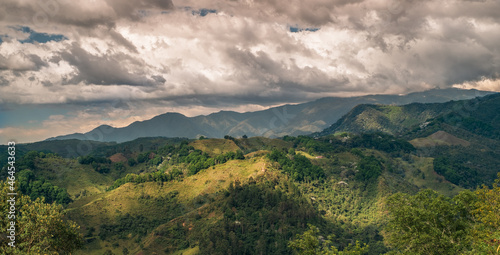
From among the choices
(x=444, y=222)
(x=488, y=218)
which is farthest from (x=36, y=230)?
(x=444, y=222)

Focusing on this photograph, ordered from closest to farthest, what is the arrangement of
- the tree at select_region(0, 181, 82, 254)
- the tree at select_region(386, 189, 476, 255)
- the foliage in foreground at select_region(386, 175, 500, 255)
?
the tree at select_region(0, 181, 82, 254)
the foliage in foreground at select_region(386, 175, 500, 255)
the tree at select_region(386, 189, 476, 255)

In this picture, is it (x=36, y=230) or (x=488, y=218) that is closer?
(x=36, y=230)

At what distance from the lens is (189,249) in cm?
15088

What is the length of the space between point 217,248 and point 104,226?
72866 mm

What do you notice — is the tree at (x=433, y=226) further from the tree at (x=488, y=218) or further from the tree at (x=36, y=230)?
the tree at (x=36, y=230)

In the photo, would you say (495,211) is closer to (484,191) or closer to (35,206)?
(484,191)

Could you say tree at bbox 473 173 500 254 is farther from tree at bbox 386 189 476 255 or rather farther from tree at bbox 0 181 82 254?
tree at bbox 0 181 82 254

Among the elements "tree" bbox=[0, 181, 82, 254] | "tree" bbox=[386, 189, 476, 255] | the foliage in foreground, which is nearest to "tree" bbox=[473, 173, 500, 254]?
the foliage in foreground

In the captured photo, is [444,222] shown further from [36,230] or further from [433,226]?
[36,230]

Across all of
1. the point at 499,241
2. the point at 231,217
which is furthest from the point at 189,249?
the point at 499,241

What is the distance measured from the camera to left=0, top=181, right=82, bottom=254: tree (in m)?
46.5

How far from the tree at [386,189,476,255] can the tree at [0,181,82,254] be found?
5938cm

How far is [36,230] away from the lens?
49.1 m

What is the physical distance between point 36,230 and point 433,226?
6769 cm
